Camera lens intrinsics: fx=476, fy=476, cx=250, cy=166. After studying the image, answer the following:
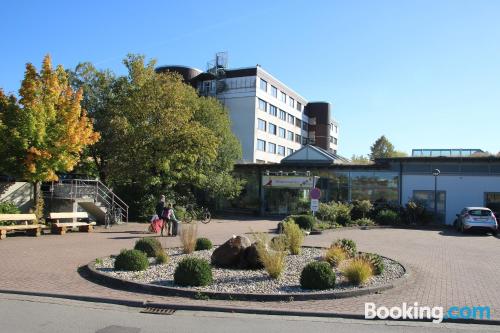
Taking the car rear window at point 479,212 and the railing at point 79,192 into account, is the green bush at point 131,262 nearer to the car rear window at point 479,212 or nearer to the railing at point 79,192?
the railing at point 79,192

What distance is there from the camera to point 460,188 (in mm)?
33656

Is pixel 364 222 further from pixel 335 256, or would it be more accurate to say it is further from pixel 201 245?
pixel 335 256

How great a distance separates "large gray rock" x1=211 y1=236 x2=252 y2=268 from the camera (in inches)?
465

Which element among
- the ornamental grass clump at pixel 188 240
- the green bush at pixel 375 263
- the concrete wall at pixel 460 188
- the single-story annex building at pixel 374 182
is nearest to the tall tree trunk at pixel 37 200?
the ornamental grass clump at pixel 188 240

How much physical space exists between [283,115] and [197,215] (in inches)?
1889

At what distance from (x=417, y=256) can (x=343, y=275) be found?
594 centimetres

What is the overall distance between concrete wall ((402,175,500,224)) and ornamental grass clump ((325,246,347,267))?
24.4 metres

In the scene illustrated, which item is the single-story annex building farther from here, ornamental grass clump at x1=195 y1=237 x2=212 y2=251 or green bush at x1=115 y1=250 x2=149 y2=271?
green bush at x1=115 y1=250 x2=149 y2=271

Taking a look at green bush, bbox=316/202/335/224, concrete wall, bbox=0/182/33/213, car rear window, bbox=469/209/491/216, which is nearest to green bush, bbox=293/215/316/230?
green bush, bbox=316/202/335/224

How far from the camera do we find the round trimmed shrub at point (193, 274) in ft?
30.7

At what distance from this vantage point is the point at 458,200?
33.6 meters

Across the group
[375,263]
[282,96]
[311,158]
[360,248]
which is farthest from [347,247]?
[282,96]

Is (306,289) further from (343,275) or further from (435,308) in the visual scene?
(435,308)

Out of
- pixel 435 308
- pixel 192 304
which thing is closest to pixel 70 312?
pixel 192 304
